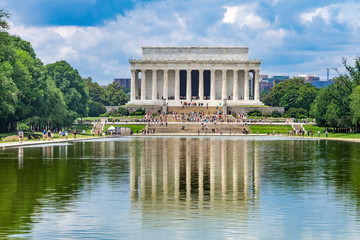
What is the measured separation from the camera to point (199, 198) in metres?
25.2

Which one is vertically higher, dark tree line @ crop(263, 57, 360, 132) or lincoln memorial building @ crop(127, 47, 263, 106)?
lincoln memorial building @ crop(127, 47, 263, 106)

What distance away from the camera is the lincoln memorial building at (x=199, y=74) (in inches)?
6722

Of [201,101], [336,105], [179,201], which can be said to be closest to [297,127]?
[336,105]

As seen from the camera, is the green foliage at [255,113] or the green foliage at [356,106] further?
the green foliage at [255,113]

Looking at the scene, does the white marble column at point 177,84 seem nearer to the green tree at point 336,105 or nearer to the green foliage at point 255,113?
the green foliage at point 255,113

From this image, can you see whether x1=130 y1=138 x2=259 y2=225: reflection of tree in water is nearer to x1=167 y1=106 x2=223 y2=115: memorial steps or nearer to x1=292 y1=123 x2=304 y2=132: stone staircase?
x1=292 y1=123 x2=304 y2=132: stone staircase

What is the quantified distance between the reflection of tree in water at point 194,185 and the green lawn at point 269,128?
2973 inches

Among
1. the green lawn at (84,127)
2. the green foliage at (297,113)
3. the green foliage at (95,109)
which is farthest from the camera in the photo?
the green foliage at (95,109)

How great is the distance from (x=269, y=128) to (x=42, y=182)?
3812 inches

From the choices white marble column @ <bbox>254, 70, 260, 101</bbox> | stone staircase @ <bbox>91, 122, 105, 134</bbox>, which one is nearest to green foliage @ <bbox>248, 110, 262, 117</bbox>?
white marble column @ <bbox>254, 70, 260, 101</bbox>

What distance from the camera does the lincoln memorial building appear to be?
170750mm

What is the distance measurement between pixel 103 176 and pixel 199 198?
404 inches

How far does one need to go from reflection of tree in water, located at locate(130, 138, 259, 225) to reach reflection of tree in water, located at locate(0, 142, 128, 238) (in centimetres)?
190

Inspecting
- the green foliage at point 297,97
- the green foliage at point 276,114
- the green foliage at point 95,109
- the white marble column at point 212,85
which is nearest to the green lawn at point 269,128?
the green foliage at point 276,114
